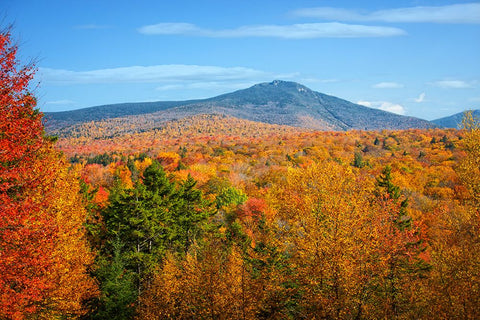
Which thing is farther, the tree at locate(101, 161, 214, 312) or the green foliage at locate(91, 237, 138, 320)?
the tree at locate(101, 161, 214, 312)

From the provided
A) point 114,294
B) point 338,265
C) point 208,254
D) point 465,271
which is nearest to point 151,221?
point 114,294

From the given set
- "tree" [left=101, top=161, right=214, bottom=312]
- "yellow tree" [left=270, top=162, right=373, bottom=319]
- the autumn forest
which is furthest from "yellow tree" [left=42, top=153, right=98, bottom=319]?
"yellow tree" [left=270, top=162, right=373, bottom=319]

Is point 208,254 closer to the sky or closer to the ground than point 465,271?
closer to the sky

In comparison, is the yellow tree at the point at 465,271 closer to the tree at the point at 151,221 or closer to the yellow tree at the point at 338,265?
the yellow tree at the point at 338,265

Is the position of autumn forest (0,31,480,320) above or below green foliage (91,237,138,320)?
above

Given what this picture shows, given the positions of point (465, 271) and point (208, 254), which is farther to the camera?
point (208, 254)

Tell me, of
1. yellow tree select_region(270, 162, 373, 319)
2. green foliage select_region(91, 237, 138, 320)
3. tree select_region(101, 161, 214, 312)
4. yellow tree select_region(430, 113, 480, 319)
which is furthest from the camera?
tree select_region(101, 161, 214, 312)

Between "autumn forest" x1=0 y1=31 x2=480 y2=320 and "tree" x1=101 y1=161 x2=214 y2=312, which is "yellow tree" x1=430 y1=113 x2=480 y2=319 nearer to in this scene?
"autumn forest" x1=0 y1=31 x2=480 y2=320

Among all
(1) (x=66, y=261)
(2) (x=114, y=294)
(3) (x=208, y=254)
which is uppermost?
(3) (x=208, y=254)

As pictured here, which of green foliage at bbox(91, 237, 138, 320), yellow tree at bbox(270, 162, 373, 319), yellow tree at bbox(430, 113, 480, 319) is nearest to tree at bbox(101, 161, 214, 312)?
green foliage at bbox(91, 237, 138, 320)

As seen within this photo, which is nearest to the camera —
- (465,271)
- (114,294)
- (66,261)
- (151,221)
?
(465,271)

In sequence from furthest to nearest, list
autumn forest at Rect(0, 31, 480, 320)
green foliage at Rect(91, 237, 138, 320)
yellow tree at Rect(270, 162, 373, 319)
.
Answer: green foliage at Rect(91, 237, 138, 320) → yellow tree at Rect(270, 162, 373, 319) → autumn forest at Rect(0, 31, 480, 320)

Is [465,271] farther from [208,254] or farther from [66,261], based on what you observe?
[66,261]

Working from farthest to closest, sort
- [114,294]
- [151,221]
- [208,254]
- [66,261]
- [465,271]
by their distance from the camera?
[151,221] → [114,294] → [66,261] → [208,254] → [465,271]
